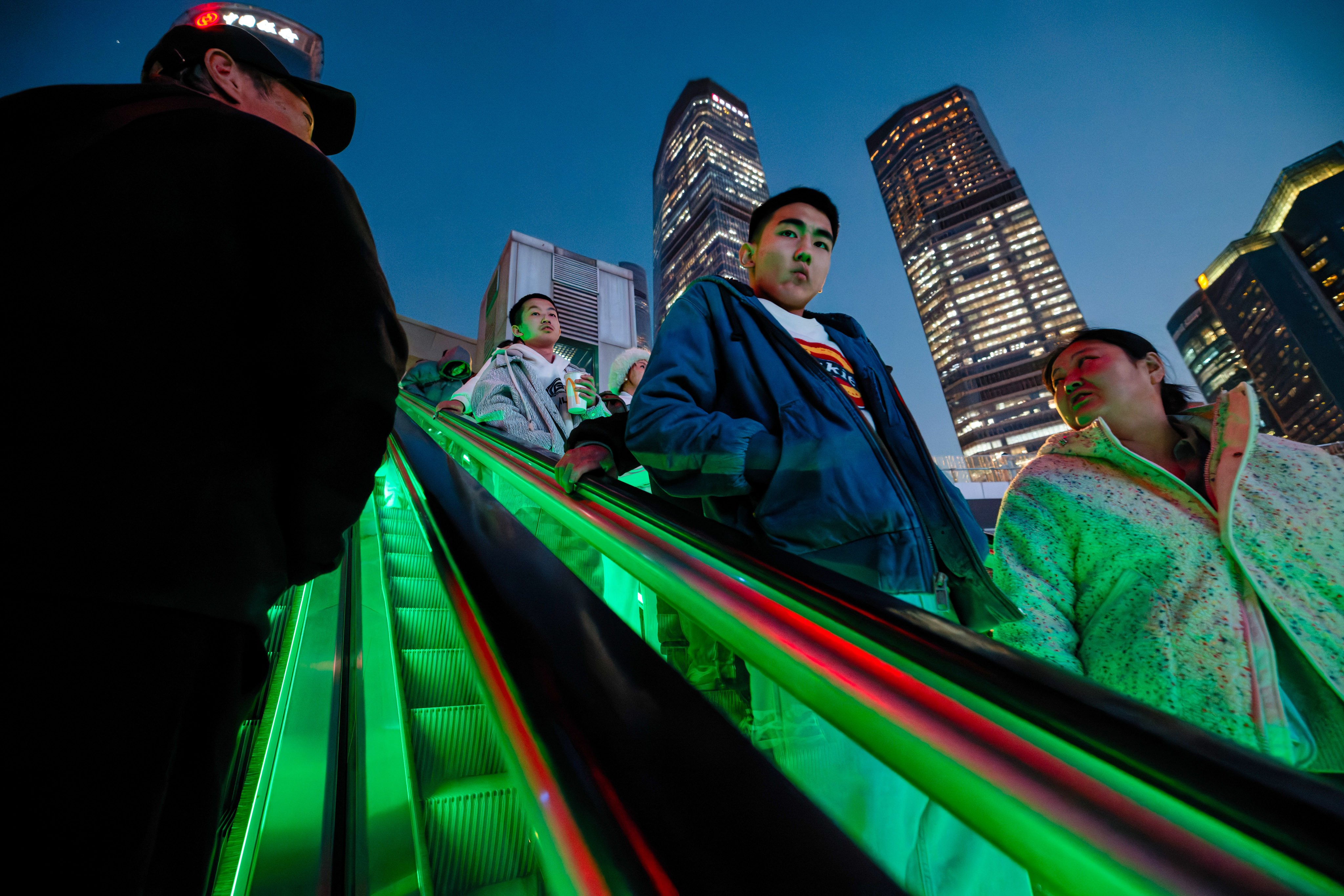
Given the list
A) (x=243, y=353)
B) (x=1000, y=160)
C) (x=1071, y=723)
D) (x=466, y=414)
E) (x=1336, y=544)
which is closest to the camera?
(x=1071, y=723)

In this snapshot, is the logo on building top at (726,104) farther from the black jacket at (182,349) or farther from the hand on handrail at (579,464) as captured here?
the black jacket at (182,349)

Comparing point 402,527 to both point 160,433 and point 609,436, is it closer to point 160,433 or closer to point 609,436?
point 609,436

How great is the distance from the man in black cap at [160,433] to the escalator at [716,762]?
28 centimetres

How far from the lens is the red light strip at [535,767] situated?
371 millimetres

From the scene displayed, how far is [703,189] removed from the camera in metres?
59.4

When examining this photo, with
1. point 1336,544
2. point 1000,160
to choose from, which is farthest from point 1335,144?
point 1336,544

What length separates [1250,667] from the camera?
1084 millimetres

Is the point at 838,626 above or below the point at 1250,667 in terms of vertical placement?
above

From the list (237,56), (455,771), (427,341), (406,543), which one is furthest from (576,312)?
(455,771)

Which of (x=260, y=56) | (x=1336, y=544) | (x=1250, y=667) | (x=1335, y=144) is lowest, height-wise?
(x=1250, y=667)

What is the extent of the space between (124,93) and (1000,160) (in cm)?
9200

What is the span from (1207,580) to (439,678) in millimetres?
1941

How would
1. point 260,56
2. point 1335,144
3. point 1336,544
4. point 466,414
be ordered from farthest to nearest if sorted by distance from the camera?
point 1335,144 → point 466,414 → point 1336,544 → point 260,56

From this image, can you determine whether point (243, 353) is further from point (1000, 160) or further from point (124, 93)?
point (1000, 160)
